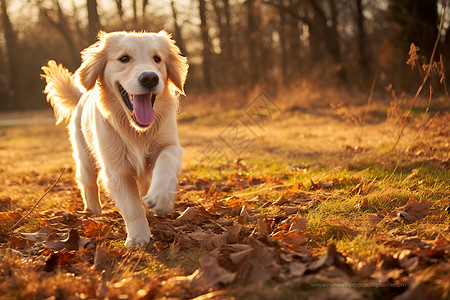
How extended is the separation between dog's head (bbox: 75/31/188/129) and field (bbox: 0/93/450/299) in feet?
3.20

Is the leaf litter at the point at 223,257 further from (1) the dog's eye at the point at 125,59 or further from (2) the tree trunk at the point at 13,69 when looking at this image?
(2) the tree trunk at the point at 13,69

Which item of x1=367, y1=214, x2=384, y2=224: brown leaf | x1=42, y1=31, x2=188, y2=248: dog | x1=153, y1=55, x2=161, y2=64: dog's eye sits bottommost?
x1=367, y1=214, x2=384, y2=224: brown leaf

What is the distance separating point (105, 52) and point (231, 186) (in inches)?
80.9

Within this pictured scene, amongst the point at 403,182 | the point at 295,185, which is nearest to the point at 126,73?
the point at 295,185

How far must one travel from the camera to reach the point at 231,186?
15.3 ft

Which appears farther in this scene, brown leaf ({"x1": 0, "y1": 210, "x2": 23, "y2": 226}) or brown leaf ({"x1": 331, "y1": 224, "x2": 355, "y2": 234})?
brown leaf ({"x1": 0, "y1": 210, "x2": 23, "y2": 226})

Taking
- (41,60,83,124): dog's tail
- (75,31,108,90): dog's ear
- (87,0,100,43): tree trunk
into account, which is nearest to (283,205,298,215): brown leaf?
(75,31,108,90): dog's ear

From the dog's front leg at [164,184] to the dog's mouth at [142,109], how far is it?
0.29 meters

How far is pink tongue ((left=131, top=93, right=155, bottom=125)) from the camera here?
10.5ft

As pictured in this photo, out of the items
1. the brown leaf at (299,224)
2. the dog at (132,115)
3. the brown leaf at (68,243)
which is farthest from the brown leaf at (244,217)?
the brown leaf at (68,243)

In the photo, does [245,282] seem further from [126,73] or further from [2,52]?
[2,52]

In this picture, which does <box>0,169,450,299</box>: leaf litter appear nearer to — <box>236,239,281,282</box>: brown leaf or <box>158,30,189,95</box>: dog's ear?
<box>236,239,281,282</box>: brown leaf

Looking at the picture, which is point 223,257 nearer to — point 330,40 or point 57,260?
point 57,260

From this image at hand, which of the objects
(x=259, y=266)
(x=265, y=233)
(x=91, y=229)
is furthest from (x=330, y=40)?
(x=259, y=266)
